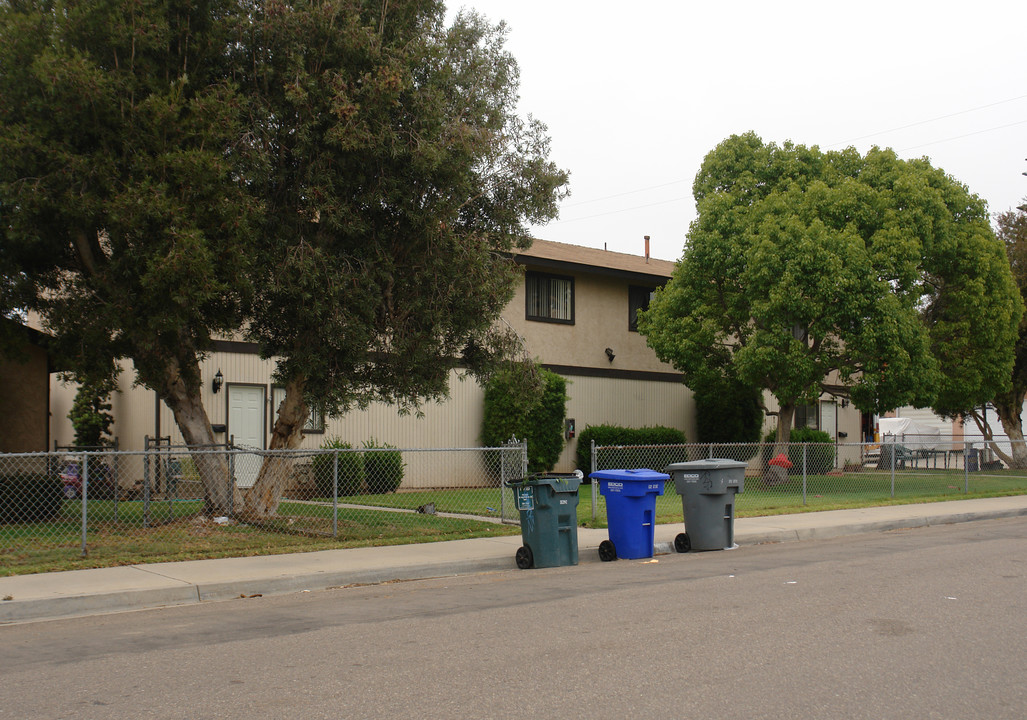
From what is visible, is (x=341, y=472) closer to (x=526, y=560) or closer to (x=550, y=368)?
(x=550, y=368)

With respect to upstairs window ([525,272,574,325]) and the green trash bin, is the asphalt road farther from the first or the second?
upstairs window ([525,272,574,325])

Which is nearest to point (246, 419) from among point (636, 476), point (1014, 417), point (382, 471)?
point (382, 471)

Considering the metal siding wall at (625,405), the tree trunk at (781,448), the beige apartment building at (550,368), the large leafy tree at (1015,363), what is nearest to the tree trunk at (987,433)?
the large leafy tree at (1015,363)

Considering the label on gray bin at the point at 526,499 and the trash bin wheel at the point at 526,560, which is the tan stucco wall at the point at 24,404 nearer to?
the label on gray bin at the point at 526,499

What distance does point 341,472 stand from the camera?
Answer: 2023 cm

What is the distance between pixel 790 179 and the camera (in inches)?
968

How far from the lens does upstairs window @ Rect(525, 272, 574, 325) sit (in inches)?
986

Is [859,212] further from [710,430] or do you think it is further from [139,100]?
[139,100]

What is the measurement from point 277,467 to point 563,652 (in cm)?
856

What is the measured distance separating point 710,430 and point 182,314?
19.8m

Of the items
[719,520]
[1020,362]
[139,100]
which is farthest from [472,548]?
[1020,362]

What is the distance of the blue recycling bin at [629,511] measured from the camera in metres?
12.2

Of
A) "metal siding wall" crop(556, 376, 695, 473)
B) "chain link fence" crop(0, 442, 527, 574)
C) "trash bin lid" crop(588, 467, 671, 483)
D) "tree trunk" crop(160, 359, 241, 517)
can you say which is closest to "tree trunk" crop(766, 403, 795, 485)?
"metal siding wall" crop(556, 376, 695, 473)

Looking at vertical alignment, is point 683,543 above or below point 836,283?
below
